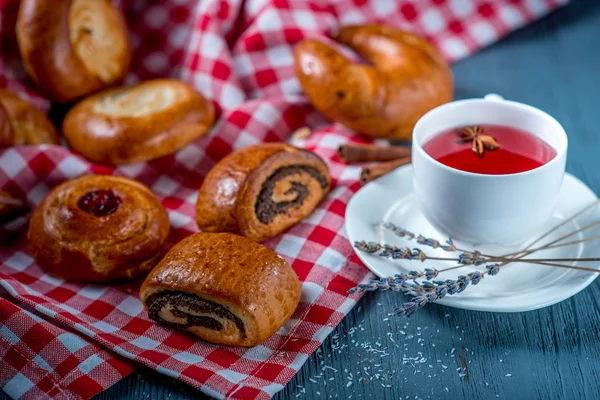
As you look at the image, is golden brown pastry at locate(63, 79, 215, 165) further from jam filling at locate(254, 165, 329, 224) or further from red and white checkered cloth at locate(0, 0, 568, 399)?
jam filling at locate(254, 165, 329, 224)

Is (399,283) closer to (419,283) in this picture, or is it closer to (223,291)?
(419,283)

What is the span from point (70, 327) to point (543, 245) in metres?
1.13

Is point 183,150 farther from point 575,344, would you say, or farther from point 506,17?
A: point 506,17

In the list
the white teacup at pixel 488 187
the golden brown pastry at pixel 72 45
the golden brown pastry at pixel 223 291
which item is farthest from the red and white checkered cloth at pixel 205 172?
the white teacup at pixel 488 187

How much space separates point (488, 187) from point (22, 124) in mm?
1382

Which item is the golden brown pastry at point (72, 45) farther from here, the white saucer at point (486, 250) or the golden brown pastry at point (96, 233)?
the white saucer at point (486, 250)

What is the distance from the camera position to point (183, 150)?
213 centimetres

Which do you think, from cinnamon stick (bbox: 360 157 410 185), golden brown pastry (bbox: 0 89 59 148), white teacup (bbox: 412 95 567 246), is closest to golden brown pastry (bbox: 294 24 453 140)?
cinnamon stick (bbox: 360 157 410 185)

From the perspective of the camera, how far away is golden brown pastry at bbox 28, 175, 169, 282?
5.45ft

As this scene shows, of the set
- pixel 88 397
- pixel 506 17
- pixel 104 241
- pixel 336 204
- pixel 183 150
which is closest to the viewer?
pixel 88 397

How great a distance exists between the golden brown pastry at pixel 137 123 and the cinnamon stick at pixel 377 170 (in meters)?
0.55

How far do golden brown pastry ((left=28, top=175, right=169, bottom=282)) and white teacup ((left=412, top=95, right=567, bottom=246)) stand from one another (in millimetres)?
694

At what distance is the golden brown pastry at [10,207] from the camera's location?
183 centimetres

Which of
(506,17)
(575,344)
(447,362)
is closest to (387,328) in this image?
(447,362)
